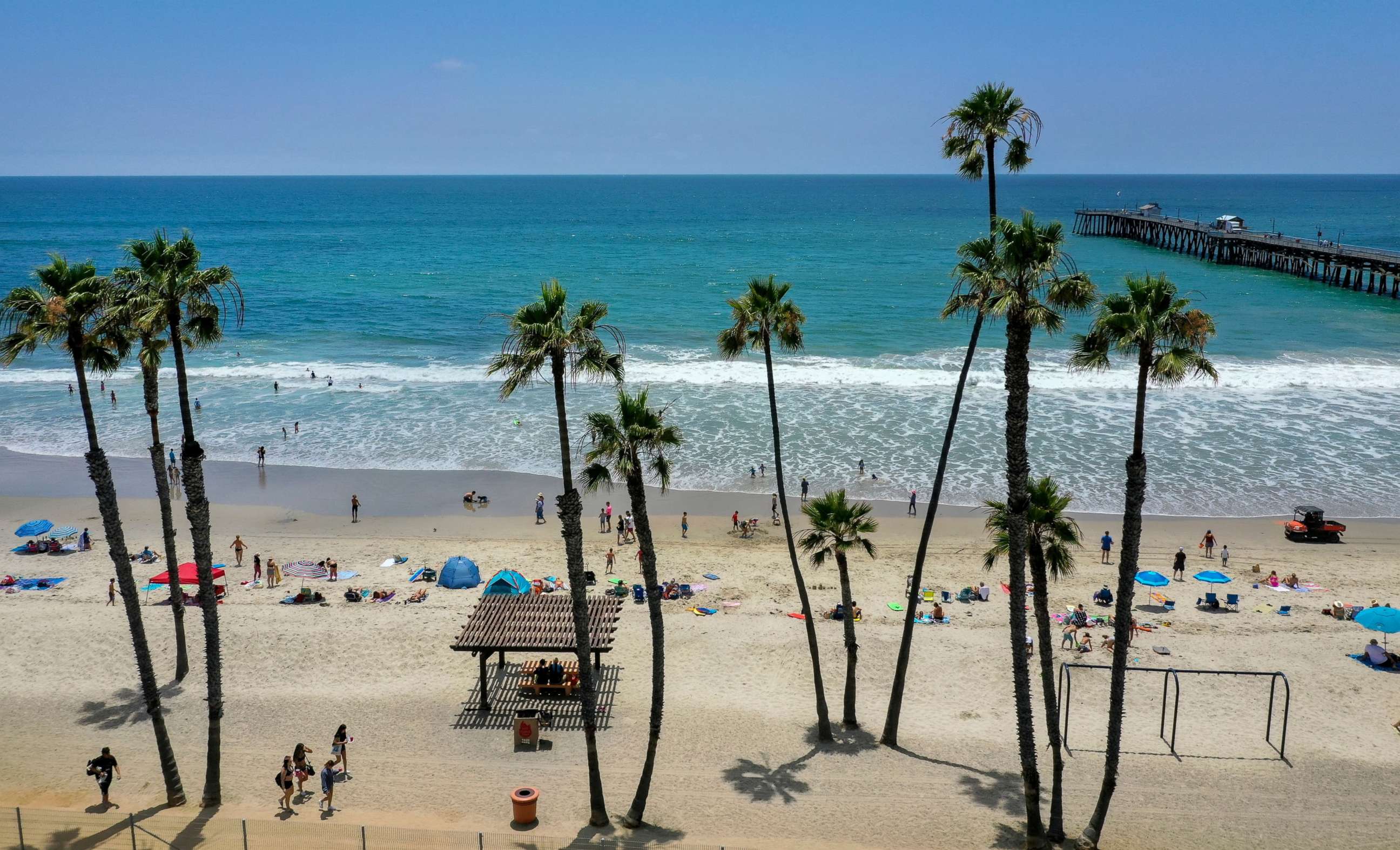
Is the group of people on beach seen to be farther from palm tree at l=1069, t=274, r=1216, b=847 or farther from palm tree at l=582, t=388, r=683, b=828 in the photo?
palm tree at l=1069, t=274, r=1216, b=847

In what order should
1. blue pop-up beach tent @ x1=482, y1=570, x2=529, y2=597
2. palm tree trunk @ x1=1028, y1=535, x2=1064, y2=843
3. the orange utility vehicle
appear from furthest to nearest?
the orange utility vehicle → blue pop-up beach tent @ x1=482, y1=570, x2=529, y2=597 → palm tree trunk @ x1=1028, y1=535, x2=1064, y2=843

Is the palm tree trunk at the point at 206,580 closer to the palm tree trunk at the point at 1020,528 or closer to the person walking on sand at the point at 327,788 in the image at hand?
the person walking on sand at the point at 327,788

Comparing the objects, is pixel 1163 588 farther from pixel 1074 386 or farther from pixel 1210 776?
pixel 1074 386

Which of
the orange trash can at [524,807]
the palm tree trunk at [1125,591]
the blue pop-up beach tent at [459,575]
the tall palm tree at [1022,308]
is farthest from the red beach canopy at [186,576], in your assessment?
the palm tree trunk at [1125,591]

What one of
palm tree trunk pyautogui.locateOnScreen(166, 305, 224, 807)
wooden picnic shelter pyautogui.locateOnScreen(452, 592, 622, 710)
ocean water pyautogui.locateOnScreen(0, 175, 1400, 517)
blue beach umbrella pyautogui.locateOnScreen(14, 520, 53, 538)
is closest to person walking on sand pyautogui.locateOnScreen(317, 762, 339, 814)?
palm tree trunk pyautogui.locateOnScreen(166, 305, 224, 807)

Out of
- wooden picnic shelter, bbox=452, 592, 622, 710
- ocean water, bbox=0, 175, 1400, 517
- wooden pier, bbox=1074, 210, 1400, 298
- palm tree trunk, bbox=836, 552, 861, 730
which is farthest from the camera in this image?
wooden pier, bbox=1074, 210, 1400, 298

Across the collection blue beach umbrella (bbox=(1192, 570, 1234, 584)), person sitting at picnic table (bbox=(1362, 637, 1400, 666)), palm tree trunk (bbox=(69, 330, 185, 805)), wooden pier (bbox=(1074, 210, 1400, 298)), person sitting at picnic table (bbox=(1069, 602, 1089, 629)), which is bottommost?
person sitting at picnic table (bbox=(1362, 637, 1400, 666))
